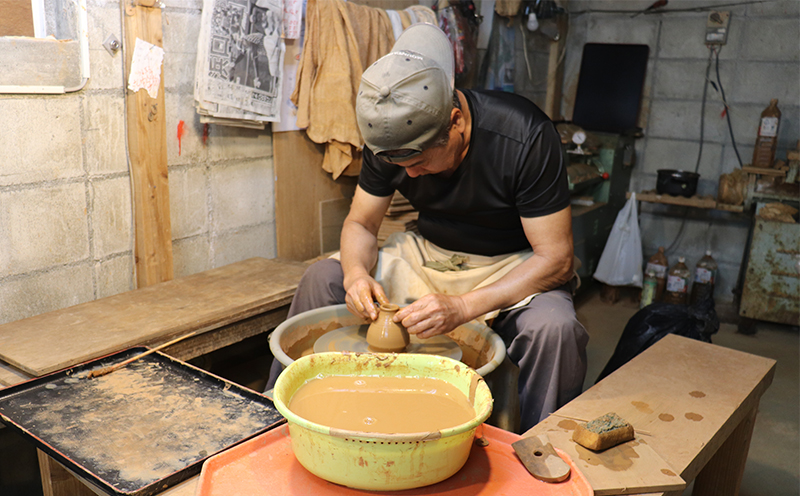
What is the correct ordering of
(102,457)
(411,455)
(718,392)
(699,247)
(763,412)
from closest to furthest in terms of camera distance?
(411,455), (102,457), (718,392), (763,412), (699,247)

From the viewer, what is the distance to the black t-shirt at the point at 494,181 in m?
2.06

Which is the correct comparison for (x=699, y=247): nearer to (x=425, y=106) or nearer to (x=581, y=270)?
(x=581, y=270)

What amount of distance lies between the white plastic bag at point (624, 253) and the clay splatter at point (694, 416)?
310 centimetres

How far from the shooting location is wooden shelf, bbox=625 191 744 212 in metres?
4.36

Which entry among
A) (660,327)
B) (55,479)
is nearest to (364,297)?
(55,479)

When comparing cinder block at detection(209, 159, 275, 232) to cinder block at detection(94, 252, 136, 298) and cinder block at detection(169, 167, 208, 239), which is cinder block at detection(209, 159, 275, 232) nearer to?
cinder block at detection(169, 167, 208, 239)

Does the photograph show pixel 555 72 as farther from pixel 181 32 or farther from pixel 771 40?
pixel 181 32

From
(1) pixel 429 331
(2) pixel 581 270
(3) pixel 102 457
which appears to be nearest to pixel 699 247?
(2) pixel 581 270

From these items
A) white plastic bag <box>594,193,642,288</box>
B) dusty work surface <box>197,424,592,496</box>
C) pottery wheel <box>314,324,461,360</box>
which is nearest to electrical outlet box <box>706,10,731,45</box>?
white plastic bag <box>594,193,642,288</box>

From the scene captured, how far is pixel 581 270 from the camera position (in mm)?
4535

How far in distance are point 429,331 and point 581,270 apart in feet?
9.77

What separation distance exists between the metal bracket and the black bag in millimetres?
2467

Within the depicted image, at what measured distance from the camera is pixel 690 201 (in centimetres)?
443

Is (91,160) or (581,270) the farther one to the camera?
(581,270)
